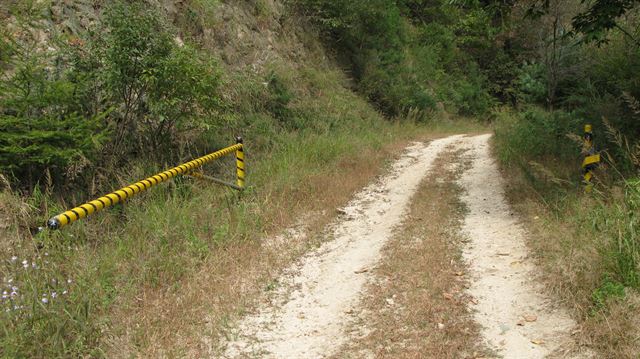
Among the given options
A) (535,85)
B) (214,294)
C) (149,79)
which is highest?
(149,79)

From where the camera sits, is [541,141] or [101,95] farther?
[541,141]

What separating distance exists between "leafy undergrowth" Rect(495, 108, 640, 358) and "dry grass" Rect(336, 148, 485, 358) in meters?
0.89

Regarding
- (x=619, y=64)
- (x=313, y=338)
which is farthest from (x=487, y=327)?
(x=619, y=64)

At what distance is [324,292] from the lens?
16.7 ft

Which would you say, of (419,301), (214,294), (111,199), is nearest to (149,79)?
(111,199)

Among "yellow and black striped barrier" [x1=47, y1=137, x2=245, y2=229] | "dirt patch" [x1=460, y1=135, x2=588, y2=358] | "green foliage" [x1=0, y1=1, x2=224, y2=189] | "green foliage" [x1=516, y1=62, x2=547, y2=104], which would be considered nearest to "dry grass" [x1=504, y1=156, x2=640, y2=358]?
"dirt patch" [x1=460, y1=135, x2=588, y2=358]

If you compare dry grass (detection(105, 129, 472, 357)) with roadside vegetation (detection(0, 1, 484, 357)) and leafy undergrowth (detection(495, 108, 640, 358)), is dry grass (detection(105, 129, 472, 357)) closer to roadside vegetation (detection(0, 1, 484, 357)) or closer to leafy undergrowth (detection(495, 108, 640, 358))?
roadside vegetation (detection(0, 1, 484, 357))

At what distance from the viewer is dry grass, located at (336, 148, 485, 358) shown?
12.8 feet

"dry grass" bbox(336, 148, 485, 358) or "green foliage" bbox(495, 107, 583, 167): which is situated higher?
"green foliage" bbox(495, 107, 583, 167)

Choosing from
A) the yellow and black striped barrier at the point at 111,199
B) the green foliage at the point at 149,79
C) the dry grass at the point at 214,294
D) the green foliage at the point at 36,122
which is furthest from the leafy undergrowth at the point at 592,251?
the green foliage at the point at 36,122

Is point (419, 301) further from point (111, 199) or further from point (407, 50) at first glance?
point (407, 50)

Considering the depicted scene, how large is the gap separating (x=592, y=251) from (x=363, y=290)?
7.40 feet

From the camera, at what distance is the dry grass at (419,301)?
3891mm

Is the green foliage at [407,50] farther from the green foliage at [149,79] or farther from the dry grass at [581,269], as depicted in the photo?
the dry grass at [581,269]
